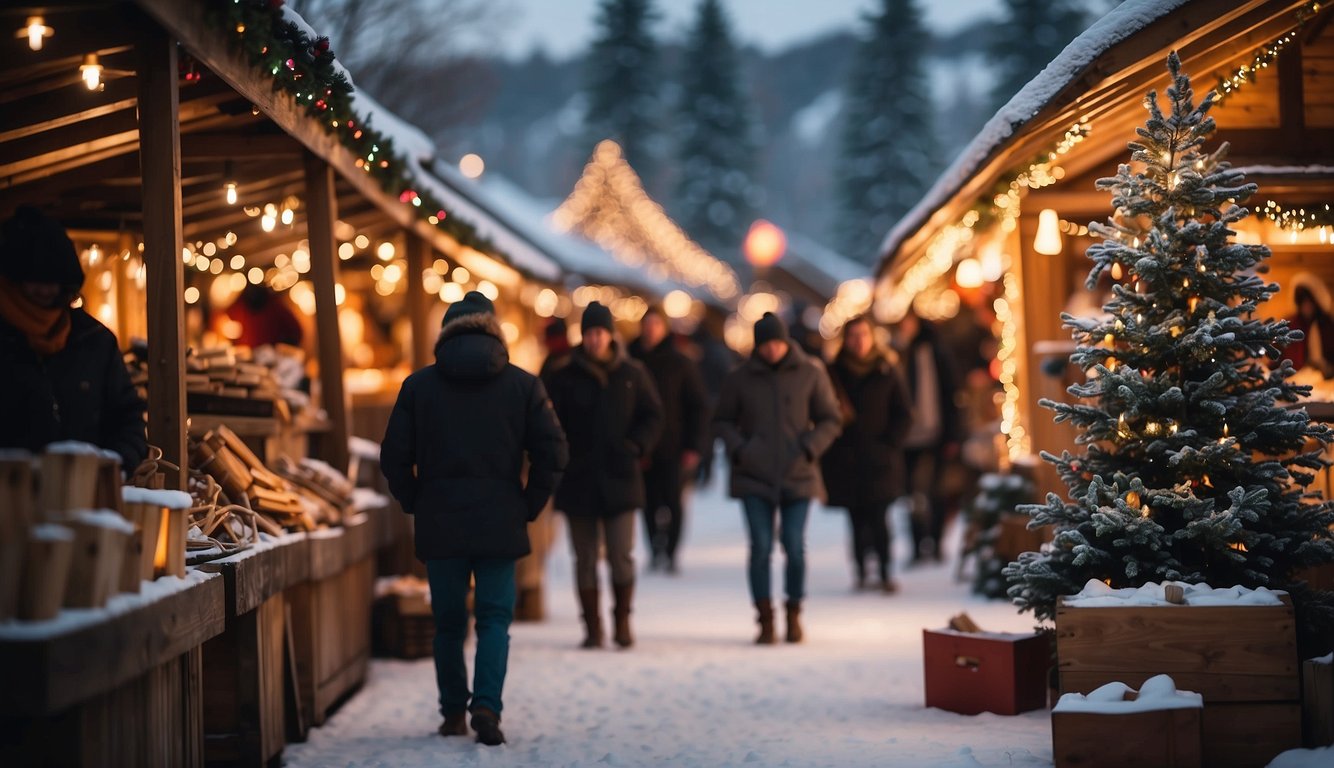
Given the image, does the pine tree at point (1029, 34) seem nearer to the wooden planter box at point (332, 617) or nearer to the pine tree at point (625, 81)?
the pine tree at point (625, 81)

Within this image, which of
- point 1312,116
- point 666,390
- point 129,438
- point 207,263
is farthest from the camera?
point 666,390

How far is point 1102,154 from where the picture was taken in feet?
38.1

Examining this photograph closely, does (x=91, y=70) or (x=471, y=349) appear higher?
(x=91, y=70)

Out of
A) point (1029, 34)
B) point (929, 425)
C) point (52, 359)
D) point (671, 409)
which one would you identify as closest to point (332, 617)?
point (52, 359)

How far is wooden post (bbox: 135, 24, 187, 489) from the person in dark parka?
743 centimetres

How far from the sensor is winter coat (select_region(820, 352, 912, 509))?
528 inches

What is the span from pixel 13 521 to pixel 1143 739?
415 centimetres

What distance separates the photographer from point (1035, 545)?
1226cm

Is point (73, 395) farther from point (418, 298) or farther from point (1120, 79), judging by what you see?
point (418, 298)

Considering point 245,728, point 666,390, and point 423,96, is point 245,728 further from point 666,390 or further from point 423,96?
point 423,96

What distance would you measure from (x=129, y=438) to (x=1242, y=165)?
6984 mm

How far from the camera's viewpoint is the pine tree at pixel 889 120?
57906 mm

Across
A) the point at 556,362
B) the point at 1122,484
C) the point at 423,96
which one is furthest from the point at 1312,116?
the point at 423,96

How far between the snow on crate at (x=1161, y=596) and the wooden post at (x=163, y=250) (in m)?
3.88
